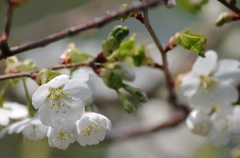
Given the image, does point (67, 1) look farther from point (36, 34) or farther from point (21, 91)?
point (21, 91)

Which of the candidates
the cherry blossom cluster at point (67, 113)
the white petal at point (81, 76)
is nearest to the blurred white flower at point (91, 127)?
the cherry blossom cluster at point (67, 113)

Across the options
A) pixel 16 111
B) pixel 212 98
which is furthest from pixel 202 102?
pixel 16 111

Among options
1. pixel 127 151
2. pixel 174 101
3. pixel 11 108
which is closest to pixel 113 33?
pixel 11 108

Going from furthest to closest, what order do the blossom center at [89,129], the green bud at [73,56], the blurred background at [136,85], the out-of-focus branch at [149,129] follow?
1. the blurred background at [136,85]
2. the out-of-focus branch at [149,129]
3. the green bud at [73,56]
4. the blossom center at [89,129]

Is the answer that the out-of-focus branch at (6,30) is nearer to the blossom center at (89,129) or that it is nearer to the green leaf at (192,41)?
the blossom center at (89,129)

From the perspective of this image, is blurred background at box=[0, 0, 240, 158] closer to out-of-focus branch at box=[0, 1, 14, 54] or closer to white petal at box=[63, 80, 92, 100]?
white petal at box=[63, 80, 92, 100]

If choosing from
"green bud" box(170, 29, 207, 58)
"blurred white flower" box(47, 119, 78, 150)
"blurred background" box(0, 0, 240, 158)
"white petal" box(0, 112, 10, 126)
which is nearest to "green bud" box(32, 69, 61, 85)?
"blurred white flower" box(47, 119, 78, 150)

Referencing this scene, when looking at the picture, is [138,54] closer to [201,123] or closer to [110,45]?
[110,45]
